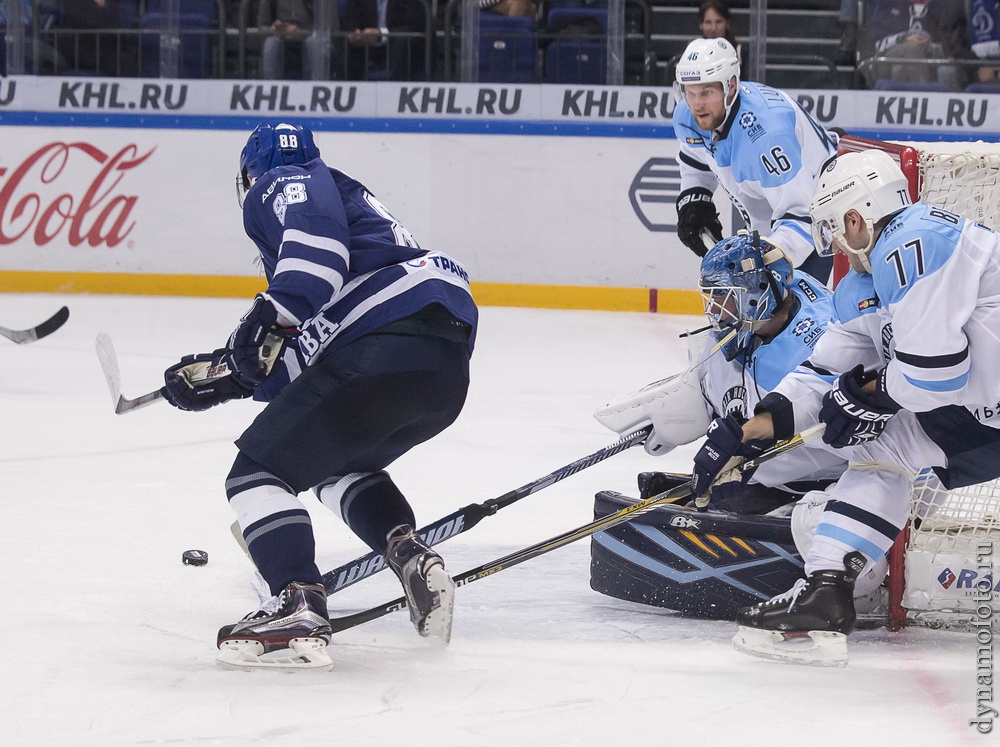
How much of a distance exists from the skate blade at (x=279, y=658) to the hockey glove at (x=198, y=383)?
0.41 m

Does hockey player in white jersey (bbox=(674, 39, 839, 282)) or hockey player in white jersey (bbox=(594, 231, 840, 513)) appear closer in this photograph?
hockey player in white jersey (bbox=(594, 231, 840, 513))

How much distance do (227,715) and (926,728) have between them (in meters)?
1.03

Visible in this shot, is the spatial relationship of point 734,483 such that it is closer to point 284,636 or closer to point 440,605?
point 440,605

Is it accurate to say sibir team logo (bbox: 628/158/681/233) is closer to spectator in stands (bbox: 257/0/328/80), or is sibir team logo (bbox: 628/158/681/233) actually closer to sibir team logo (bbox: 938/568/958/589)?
spectator in stands (bbox: 257/0/328/80)

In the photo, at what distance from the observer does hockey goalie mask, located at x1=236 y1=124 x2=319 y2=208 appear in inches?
98.8

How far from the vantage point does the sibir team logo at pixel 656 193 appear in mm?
7492

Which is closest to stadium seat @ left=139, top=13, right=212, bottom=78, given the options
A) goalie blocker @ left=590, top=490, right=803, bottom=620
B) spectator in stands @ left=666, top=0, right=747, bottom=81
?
spectator in stands @ left=666, top=0, right=747, bottom=81

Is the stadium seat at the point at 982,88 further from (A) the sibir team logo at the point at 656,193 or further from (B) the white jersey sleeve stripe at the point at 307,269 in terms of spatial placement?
(B) the white jersey sleeve stripe at the point at 307,269

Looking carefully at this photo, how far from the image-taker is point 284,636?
2.33 meters

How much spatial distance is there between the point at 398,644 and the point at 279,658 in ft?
0.84

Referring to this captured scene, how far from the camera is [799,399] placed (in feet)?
8.43

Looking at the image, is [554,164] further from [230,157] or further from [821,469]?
[821,469]

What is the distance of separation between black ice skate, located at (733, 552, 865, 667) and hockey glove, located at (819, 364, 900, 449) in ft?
0.65

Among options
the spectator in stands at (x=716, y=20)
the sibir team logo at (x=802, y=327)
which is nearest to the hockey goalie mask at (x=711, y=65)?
the sibir team logo at (x=802, y=327)
